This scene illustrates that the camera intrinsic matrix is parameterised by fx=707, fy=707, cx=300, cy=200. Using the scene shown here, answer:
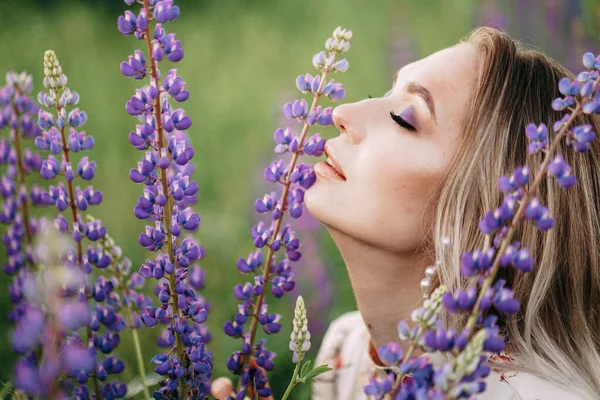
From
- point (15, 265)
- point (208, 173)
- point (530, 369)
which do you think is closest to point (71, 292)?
point (15, 265)

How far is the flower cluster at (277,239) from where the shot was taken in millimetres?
1058

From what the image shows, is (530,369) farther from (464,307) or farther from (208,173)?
(208,173)

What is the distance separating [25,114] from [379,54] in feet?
6.82

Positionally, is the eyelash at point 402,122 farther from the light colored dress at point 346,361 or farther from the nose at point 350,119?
the light colored dress at point 346,361

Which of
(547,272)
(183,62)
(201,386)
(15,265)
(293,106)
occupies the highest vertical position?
(183,62)

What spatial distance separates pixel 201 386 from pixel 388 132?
0.57m

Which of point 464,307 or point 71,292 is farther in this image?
point 71,292

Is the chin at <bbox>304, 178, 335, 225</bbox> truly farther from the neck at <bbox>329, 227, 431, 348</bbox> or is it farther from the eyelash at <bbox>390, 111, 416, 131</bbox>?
the eyelash at <bbox>390, 111, 416, 131</bbox>

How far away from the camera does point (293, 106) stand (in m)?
1.15

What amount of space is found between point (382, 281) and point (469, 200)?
0.76ft

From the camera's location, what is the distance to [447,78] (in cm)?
132

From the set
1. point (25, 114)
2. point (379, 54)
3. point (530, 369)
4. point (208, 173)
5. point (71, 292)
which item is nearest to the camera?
point (71, 292)

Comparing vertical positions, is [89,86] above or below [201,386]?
above

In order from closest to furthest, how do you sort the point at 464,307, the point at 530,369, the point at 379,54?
the point at 464,307, the point at 530,369, the point at 379,54
